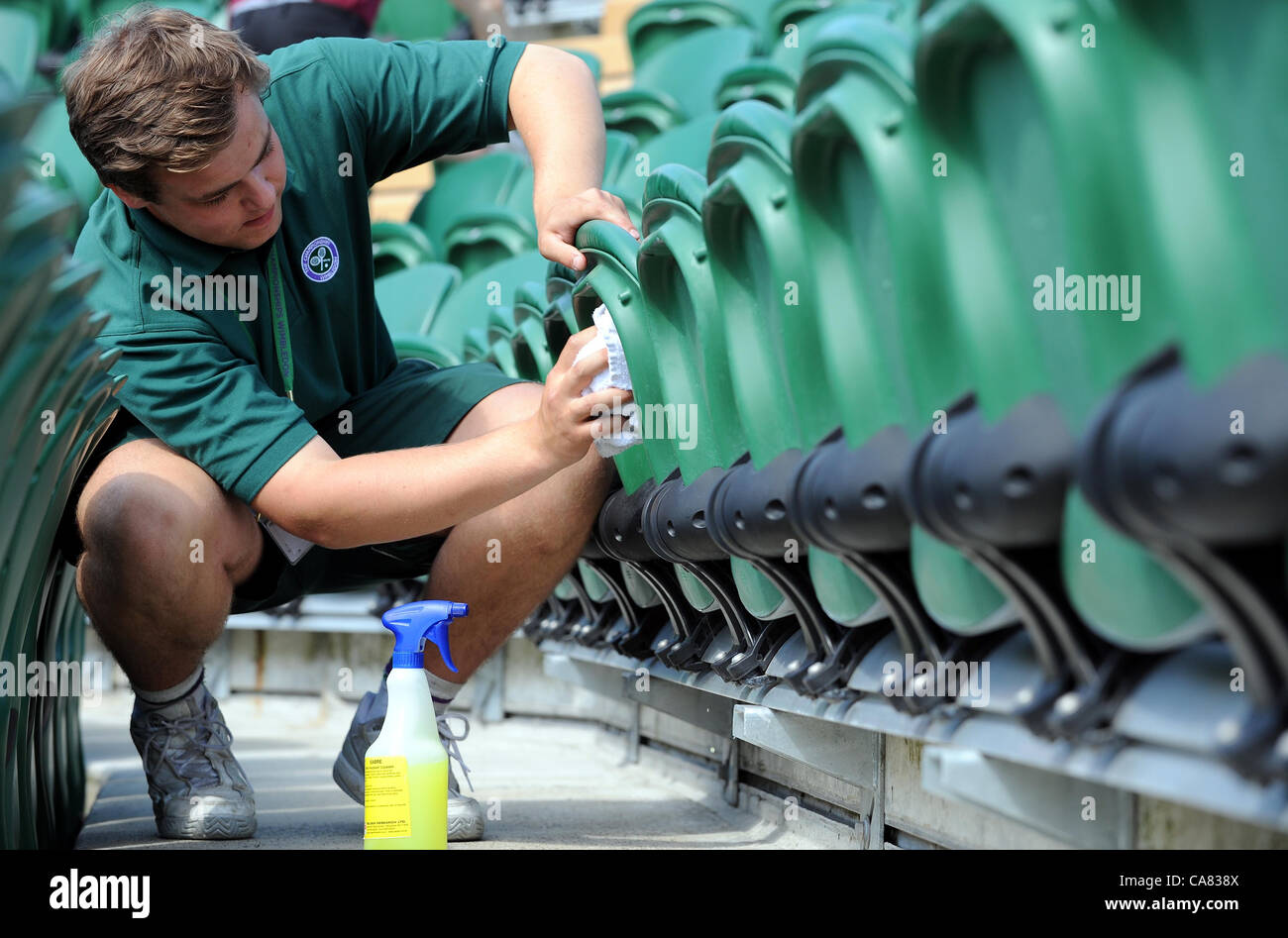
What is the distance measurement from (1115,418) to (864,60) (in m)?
0.34

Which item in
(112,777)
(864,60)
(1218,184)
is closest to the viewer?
(1218,184)

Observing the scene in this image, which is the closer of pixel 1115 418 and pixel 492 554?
pixel 1115 418

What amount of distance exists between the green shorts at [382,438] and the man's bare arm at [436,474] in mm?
268

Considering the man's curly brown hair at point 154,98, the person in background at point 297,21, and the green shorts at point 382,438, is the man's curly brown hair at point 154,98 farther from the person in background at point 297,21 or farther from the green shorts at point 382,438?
the person in background at point 297,21

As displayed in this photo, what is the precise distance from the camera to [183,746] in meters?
1.49

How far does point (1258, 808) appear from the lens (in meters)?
0.62

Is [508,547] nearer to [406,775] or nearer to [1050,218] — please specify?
[406,775]

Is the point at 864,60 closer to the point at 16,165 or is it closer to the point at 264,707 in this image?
the point at 16,165

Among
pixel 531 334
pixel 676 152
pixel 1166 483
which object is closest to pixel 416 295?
pixel 676 152

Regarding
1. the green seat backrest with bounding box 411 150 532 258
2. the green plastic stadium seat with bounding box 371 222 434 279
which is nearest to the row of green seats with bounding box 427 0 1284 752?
the green plastic stadium seat with bounding box 371 222 434 279

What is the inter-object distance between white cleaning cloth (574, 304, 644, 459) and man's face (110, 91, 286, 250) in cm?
39

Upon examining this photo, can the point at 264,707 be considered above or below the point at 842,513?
below

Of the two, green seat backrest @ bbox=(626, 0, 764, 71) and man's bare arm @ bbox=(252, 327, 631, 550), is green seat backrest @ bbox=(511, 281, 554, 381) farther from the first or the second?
green seat backrest @ bbox=(626, 0, 764, 71)
